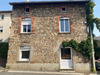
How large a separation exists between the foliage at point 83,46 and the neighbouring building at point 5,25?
17.3 metres

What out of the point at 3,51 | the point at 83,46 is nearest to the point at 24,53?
the point at 3,51

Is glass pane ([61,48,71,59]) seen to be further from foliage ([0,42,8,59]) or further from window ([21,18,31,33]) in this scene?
foliage ([0,42,8,59])

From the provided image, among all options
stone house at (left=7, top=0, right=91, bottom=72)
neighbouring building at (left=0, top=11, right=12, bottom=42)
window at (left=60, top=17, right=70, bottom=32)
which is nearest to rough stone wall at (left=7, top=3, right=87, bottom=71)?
stone house at (left=7, top=0, right=91, bottom=72)

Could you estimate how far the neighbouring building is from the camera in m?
22.8

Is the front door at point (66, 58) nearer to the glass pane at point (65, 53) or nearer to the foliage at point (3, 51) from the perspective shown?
the glass pane at point (65, 53)

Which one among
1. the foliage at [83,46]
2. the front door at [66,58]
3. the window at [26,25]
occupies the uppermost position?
the window at [26,25]

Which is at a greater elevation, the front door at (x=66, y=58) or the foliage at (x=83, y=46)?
the foliage at (x=83, y=46)

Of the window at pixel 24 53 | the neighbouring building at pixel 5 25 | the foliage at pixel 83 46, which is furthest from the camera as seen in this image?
the neighbouring building at pixel 5 25

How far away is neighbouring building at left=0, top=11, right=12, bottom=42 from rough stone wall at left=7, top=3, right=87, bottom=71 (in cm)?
1315

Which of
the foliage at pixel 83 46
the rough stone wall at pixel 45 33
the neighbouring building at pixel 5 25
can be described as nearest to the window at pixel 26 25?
the rough stone wall at pixel 45 33

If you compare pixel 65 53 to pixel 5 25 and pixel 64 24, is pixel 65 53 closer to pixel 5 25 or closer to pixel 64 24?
pixel 64 24

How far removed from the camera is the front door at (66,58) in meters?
10.1

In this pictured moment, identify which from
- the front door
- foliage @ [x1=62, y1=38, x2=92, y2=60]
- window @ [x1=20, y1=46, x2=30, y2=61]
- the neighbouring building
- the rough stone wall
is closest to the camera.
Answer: foliage @ [x1=62, y1=38, x2=92, y2=60]

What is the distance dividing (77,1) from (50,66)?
7492mm
